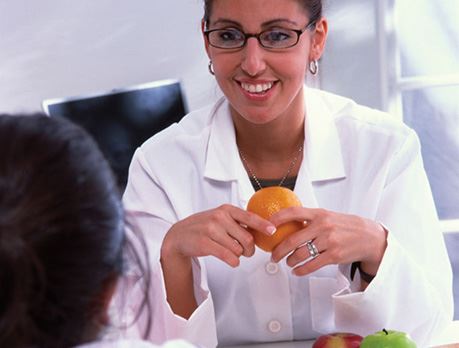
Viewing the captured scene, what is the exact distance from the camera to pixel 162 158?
6.09 ft

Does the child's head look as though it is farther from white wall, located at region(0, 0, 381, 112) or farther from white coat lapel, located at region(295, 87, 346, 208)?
white wall, located at region(0, 0, 381, 112)

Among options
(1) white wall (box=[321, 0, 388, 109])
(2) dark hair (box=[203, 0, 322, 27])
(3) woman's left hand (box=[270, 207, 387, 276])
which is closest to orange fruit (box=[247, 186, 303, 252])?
(3) woman's left hand (box=[270, 207, 387, 276])

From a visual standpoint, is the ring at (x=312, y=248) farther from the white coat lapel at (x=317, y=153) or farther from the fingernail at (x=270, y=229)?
the white coat lapel at (x=317, y=153)

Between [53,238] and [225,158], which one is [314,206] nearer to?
[225,158]

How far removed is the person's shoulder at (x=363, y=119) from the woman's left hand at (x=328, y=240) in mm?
279

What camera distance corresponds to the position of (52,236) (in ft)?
2.76

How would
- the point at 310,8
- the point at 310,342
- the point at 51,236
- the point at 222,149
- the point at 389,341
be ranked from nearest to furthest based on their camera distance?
the point at 51,236
the point at 389,341
the point at 310,342
the point at 310,8
the point at 222,149

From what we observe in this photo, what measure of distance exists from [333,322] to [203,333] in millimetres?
244

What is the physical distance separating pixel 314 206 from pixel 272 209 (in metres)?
0.25

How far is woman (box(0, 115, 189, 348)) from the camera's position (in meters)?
0.83

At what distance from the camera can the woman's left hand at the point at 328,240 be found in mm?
1538

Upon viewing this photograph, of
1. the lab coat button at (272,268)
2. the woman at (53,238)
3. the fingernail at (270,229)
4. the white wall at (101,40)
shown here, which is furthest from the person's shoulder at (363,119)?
the white wall at (101,40)

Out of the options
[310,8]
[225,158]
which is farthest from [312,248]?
[310,8]

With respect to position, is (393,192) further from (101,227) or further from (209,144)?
(101,227)
